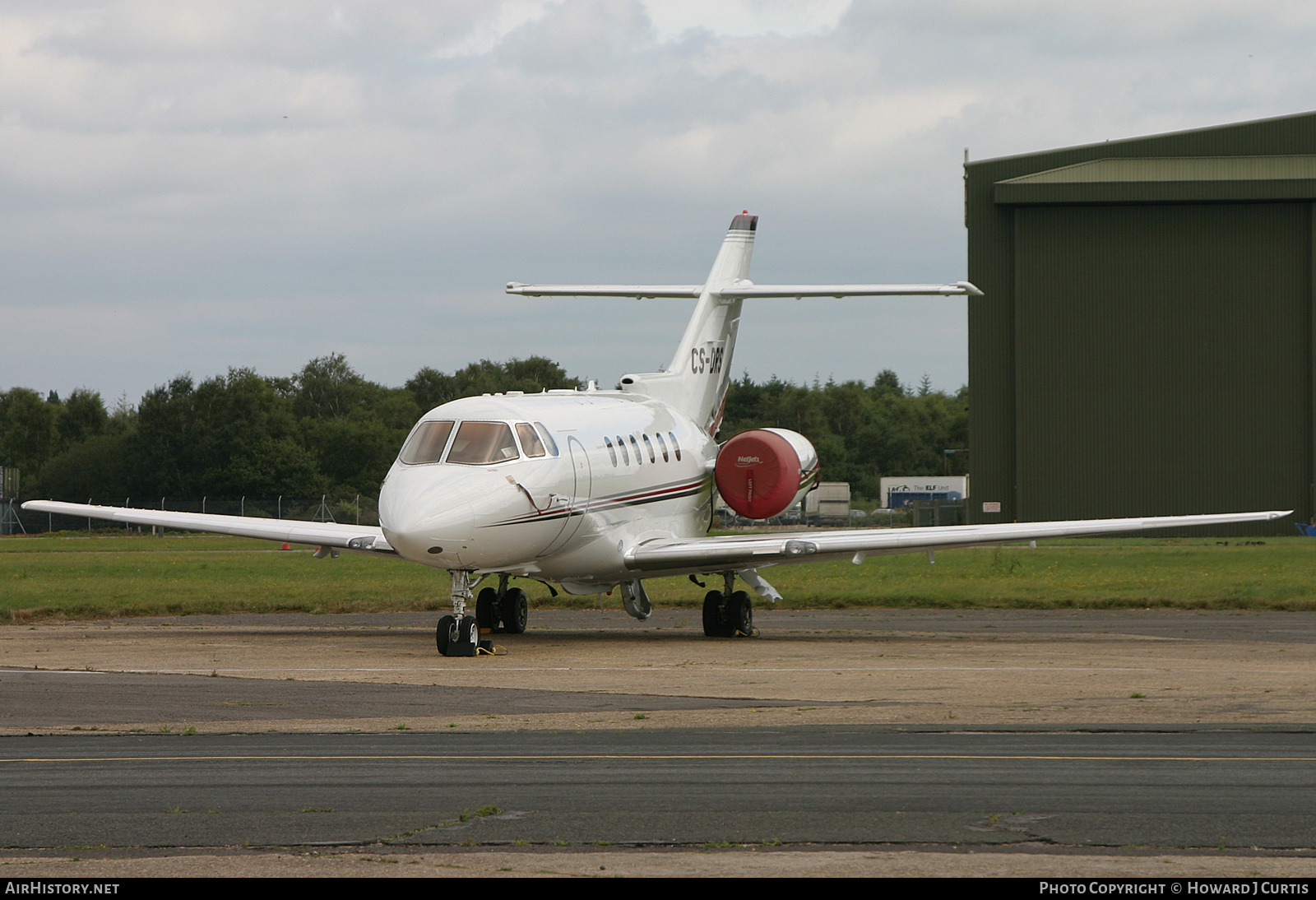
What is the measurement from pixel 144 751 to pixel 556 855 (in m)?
5.05

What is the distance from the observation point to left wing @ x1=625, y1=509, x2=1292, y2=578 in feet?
70.4

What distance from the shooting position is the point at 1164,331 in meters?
55.7

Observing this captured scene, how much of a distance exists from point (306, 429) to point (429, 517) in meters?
87.6

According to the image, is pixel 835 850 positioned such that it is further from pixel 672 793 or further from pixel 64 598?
pixel 64 598

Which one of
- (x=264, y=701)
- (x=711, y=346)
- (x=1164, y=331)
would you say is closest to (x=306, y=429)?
(x=1164, y=331)

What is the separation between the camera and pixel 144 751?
11258 mm

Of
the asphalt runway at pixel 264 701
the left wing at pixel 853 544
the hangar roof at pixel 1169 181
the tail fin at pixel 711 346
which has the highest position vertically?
the hangar roof at pixel 1169 181

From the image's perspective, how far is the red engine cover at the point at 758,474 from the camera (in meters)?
25.8

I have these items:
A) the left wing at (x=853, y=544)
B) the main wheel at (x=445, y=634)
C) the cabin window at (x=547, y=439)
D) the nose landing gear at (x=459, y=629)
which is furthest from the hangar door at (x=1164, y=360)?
the main wheel at (x=445, y=634)

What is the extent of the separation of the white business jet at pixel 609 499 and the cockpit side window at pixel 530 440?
0.06 feet

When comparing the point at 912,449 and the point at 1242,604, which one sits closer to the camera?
the point at 1242,604

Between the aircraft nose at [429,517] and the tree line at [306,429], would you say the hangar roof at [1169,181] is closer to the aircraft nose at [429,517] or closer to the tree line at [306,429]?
the tree line at [306,429]

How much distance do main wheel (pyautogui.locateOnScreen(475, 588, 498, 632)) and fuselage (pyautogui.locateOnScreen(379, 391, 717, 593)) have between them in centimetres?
146

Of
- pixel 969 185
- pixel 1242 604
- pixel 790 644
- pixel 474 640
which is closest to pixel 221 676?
pixel 474 640
